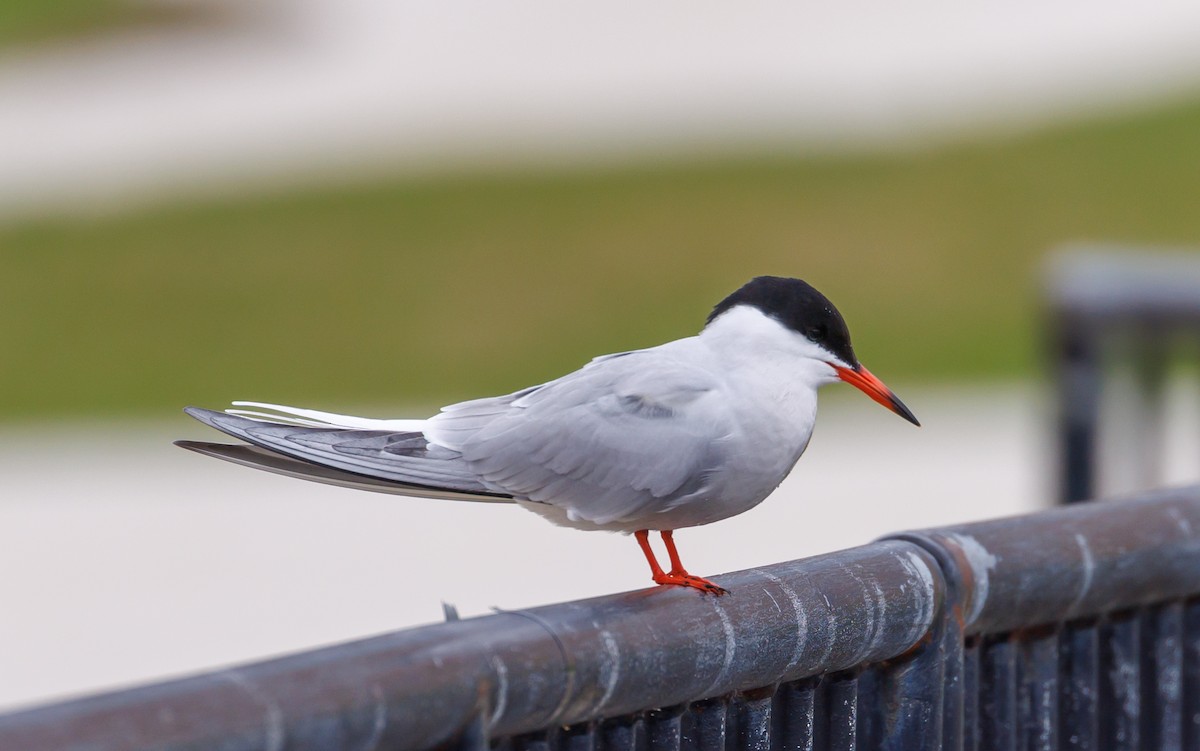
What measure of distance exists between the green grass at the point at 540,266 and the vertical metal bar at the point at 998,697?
9.12 meters

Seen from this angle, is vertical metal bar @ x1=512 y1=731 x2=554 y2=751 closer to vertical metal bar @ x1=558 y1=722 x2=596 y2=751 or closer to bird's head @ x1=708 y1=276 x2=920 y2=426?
vertical metal bar @ x1=558 y1=722 x2=596 y2=751

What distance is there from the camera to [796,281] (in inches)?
106

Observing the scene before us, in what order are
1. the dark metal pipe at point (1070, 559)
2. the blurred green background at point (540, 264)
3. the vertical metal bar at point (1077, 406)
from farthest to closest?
the blurred green background at point (540, 264), the vertical metal bar at point (1077, 406), the dark metal pipe at point (1070, 559)

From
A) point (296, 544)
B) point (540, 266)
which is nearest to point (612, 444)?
point (296, 544)

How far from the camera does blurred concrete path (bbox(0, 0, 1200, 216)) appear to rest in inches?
656

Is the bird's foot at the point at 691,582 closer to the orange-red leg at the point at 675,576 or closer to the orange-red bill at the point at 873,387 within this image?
the orange-red leg at the point at 675,576

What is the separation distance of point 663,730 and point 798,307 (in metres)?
0.88

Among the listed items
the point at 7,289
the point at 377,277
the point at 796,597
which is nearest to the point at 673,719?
the point at 796,597

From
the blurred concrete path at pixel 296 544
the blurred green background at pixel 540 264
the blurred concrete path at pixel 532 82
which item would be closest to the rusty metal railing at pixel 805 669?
the blurred concrete path at pixel 296 544

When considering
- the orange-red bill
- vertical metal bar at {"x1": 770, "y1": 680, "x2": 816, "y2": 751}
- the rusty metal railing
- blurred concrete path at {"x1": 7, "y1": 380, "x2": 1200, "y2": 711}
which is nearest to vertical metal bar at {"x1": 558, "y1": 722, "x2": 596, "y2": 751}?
the rusty metal railing

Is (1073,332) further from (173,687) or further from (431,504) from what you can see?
(173,687)

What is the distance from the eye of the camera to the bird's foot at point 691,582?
2160mm

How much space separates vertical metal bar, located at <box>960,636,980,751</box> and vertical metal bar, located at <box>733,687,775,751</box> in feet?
1.34

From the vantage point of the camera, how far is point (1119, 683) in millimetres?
2699
